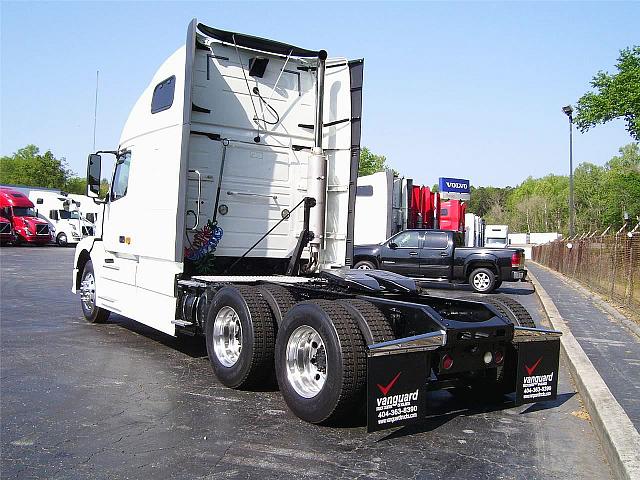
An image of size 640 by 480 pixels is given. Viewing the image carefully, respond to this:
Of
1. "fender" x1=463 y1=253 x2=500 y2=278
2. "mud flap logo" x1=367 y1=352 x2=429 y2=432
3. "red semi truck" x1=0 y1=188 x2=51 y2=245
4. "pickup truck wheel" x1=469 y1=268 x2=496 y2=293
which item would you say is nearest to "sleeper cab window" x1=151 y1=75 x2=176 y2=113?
"mud flap logo" x1=367 y1=352 x2=429 y2=432

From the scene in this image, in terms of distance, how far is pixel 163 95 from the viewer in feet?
26.3

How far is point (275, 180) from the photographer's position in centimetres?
845

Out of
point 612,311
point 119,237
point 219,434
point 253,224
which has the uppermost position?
point 253,224

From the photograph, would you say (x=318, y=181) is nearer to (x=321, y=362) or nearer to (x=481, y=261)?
(x=321, y=362)

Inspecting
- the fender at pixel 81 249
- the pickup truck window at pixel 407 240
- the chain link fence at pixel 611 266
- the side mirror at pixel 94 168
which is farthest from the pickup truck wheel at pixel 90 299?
the pickup truck window at pixel 407 240

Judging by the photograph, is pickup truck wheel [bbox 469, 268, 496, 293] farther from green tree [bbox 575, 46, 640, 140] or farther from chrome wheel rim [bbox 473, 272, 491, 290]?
green tree [bbox 575, 46, 640, 140]

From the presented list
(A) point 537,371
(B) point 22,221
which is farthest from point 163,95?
(B) point 22,221

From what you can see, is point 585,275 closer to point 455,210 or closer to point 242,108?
point 455,210

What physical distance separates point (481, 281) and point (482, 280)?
43 millimetres

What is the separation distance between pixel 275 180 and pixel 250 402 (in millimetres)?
3349

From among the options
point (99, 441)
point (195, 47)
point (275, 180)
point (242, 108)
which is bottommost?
point (99, 441)

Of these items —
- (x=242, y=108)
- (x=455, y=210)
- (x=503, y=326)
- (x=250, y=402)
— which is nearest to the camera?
(x=503, y=326)

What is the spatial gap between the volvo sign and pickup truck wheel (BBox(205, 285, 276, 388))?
4067 cm

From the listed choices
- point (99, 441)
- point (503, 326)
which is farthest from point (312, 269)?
point (99, 441)
